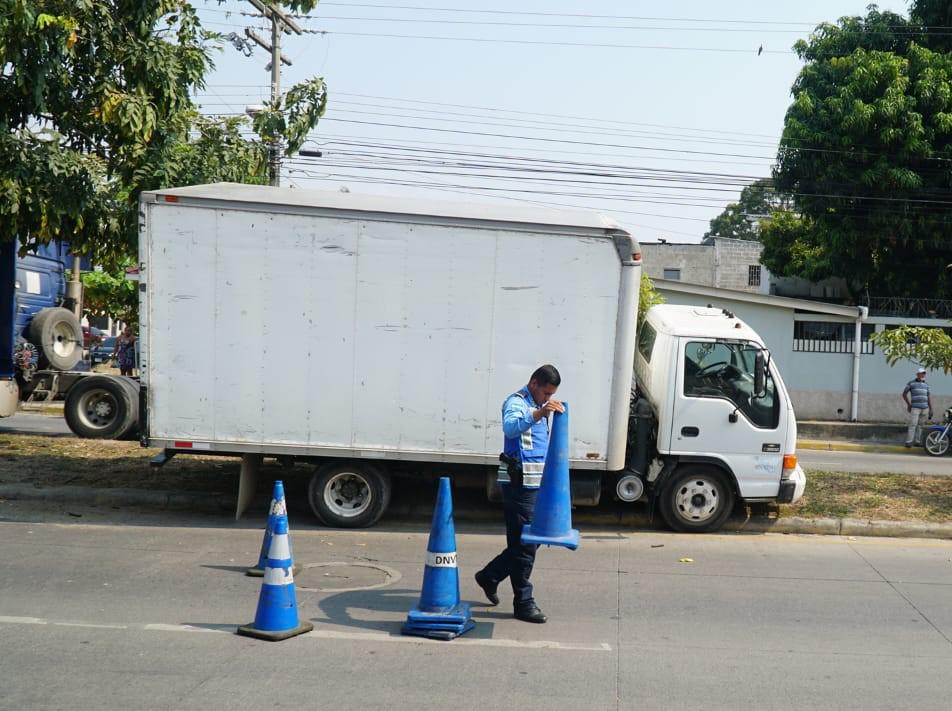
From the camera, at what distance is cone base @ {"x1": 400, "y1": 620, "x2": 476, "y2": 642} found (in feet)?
21.3

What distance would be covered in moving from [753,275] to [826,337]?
22.8 m

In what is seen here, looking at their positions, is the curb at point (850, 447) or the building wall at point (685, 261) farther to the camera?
the building wall at point (685, 261)

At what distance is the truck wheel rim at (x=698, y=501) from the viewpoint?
1037cm

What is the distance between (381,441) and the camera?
32.3 ft

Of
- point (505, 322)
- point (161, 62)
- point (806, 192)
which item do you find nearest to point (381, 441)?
point (505, 322)

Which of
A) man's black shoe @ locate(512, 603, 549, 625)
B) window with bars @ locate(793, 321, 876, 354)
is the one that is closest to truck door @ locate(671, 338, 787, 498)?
man's black shoe @ locate(512, 603, 549, 625)

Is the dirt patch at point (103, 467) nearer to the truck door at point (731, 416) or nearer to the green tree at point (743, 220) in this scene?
the truck door at point (731, 416)

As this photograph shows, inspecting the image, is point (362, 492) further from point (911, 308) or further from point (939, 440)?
point (911, 308)

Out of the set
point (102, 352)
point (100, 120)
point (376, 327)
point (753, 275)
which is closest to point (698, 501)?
point (376, 327)

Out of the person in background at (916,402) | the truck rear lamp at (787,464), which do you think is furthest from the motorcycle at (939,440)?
the truck rear lamp at (787,464)

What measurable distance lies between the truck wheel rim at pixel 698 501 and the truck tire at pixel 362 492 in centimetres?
302

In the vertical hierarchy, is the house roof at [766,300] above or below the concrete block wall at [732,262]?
below

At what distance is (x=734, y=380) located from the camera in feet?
33.7

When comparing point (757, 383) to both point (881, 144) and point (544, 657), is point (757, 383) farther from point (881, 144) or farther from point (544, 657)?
point (881, 144)
